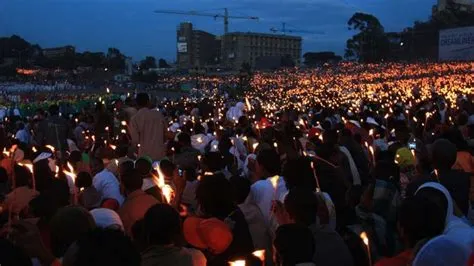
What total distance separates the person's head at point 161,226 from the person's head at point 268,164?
2398mm

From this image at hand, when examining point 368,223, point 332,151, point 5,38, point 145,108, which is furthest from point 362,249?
point 5,38

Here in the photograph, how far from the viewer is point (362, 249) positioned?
4.41 meters

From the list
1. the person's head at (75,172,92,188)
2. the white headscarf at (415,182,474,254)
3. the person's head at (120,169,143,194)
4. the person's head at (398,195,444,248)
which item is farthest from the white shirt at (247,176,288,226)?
the person's head at (398,195,444,248)

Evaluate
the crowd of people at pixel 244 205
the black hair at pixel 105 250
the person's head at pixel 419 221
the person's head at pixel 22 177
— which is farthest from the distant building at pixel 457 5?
the black hair at pixel 105 250

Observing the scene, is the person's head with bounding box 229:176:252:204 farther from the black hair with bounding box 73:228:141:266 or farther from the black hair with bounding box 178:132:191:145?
the black hair with bounding box 178:132:191:145

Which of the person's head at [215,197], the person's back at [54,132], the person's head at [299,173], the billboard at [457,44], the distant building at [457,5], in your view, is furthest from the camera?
the distant building at [457,5]

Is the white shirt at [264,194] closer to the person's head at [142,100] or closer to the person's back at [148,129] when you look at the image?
the person's back at [148,129]

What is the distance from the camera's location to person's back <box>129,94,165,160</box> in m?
8.19

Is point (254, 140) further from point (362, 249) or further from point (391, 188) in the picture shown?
point (362, 249)

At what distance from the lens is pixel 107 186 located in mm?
6805

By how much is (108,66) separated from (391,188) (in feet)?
350

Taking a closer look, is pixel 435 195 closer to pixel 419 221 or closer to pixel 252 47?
pixel 419 221

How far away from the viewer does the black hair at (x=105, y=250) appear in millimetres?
2623

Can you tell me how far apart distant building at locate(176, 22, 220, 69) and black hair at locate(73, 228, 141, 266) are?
108 meters
